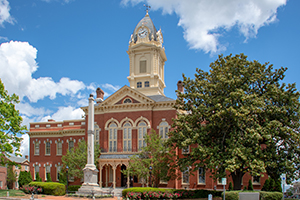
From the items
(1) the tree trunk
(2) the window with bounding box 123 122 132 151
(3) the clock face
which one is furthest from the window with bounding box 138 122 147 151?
(3) the clock face

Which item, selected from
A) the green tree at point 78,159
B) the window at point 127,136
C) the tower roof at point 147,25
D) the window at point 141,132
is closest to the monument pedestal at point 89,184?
the green tree at point 78,159

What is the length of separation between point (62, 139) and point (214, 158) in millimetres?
29557

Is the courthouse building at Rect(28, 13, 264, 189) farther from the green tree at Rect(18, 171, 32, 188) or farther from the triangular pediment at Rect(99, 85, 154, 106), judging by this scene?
the green tree at Rect(18, 171, 32, 188)

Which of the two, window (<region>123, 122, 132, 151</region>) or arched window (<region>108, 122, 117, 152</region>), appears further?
arched window (<region>108, 122, 117, 152</region>)

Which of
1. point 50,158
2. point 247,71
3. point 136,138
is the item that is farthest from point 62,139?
point 247,71

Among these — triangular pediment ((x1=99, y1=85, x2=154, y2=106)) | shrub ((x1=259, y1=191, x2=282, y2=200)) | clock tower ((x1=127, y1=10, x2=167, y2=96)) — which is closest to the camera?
shrub ((x1=259, y1=191, x2=282, y2=200))

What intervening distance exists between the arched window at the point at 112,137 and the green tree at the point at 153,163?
6.01 meters

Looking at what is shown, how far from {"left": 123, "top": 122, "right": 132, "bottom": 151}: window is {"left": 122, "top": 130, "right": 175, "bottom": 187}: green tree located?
476cm

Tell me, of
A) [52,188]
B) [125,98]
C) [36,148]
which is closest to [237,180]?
[52,188]

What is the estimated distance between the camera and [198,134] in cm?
2869

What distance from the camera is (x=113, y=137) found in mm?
44656

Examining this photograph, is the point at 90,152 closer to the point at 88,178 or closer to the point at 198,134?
the point at 88,178

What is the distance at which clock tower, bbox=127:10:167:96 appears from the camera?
5134 cm

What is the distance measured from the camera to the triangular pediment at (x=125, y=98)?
44.0 m
